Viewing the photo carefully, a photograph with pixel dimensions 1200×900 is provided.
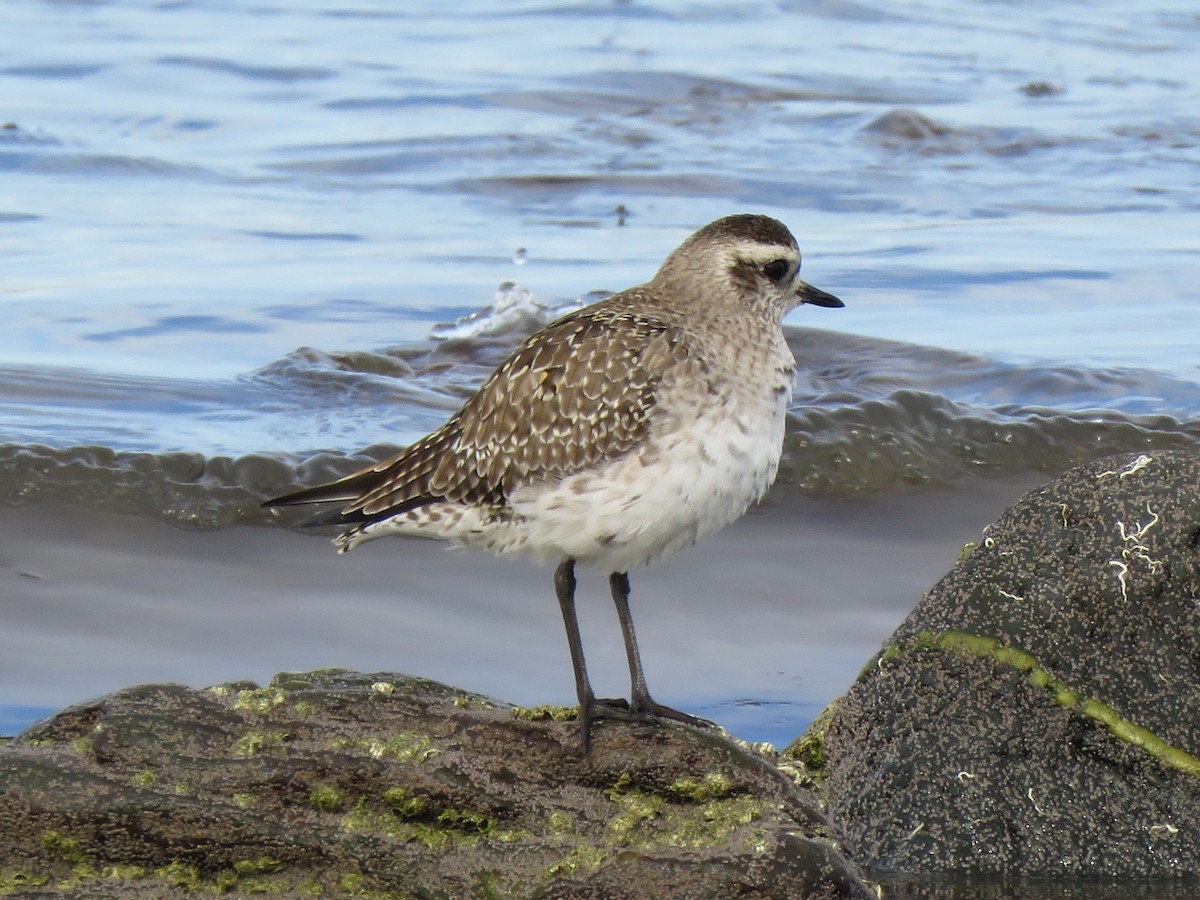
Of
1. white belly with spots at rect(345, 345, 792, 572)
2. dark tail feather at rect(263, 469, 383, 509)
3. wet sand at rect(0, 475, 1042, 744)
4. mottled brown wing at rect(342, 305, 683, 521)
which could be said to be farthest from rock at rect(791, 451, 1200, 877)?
dark tail feather at rect(263, 469, 383, 509)

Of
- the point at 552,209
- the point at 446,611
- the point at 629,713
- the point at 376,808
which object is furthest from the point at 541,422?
the point at 552,209

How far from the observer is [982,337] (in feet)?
45.4

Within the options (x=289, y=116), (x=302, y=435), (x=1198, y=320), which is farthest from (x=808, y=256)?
(x=289, y=116)

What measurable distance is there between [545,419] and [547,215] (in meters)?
11.5

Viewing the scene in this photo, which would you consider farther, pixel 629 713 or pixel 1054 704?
pixel 1054 704

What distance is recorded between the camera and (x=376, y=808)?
5.18m

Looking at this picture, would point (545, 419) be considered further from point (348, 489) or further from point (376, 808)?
point (376, 808)

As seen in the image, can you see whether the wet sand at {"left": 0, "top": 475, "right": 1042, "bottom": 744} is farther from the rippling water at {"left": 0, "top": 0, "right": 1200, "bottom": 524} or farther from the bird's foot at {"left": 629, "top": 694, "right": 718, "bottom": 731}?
the bird's foot at {"left": 629, "top": 694, "right": 718, "bottom": 731}

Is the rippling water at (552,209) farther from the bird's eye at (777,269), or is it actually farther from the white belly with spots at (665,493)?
the white belly with spots at (665,493)

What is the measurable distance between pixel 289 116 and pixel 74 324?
810 centimetres

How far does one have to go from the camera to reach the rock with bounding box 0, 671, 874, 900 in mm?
5000

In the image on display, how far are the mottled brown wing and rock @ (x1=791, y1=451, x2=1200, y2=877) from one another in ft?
4.51

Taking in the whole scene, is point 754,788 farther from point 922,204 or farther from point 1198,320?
point 922,204

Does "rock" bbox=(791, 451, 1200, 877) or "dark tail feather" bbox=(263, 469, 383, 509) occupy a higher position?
"dark tail feather" bbox=(263, 469, 383, 509)
